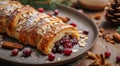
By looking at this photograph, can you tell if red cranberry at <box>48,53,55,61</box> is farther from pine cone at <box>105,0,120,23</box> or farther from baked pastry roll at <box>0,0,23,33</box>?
pine cone at <box>105,0,120,23</box>

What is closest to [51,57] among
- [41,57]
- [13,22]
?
[41,57]

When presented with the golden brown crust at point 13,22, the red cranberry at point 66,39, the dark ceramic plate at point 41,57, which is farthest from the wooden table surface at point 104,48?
the golden brown crust at point 13,22

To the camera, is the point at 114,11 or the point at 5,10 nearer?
the point at 5,10

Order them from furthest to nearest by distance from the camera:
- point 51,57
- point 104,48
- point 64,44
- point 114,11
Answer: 1. point 114,11
2. point 104,48
3. point 64,44
4. point 51,57

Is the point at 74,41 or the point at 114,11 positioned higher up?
the point at 114,11

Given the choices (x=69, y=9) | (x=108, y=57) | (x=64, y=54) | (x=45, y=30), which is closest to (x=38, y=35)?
(x=45, y=30)

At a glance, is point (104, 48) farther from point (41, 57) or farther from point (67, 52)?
point (41, 57)

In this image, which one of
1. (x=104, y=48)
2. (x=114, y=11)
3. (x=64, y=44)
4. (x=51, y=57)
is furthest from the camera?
(x=114, y=11)
